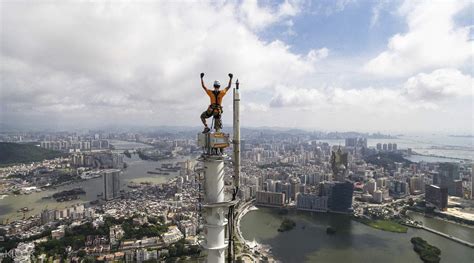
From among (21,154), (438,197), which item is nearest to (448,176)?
(438,197)

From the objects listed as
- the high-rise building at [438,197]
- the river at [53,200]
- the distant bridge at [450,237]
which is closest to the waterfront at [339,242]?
the distant bridge at [450,237]

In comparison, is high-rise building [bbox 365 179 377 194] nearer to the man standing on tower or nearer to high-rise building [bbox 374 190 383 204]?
high-rise building [bbox 374 190 383 204]

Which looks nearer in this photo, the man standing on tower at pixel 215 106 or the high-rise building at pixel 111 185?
the man standing on tower at pixel 215 106

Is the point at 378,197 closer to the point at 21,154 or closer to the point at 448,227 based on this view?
the point at 448,227

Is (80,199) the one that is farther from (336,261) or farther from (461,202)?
(461,202)

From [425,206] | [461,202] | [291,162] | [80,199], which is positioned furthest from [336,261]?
[291,162]

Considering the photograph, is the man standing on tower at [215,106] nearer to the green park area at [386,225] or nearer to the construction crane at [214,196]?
the construction crane at [214,196]

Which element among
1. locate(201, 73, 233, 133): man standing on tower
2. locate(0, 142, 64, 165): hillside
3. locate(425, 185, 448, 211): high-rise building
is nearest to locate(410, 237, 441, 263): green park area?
locate(425, 185, 448, 211): high-rise building
